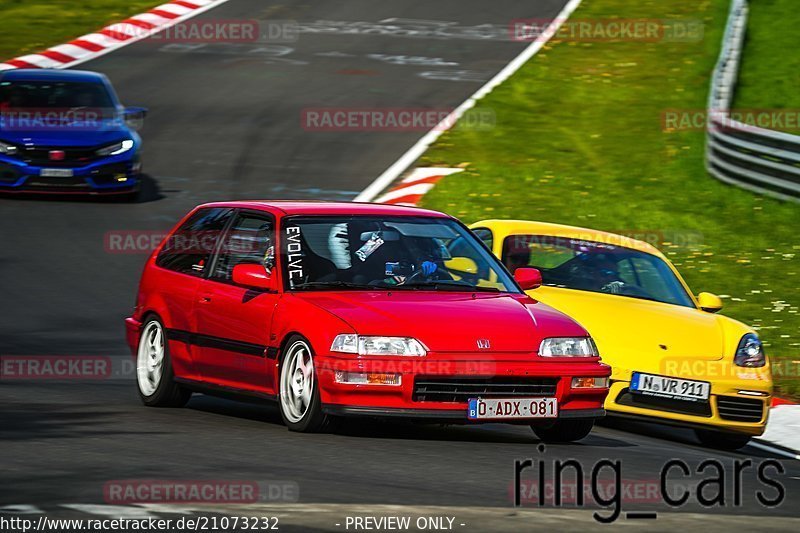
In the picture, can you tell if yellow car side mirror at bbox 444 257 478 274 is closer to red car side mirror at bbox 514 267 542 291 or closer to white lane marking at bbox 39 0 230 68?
red car side mirror at bbox 514 267 542 291

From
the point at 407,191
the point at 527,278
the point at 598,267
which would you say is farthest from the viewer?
the point at 407,191

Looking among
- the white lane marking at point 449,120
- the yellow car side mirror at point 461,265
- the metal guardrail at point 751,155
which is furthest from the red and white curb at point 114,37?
the yellow car side mirror at point 461,265

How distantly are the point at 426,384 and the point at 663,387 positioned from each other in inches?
86.7

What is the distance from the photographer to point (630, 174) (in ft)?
77.8

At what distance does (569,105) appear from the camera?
89.9 ft

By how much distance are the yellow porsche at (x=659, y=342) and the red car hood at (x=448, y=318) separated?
1.19 m

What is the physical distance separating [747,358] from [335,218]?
9.90 ft

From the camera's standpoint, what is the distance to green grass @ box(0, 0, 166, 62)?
3102 cm

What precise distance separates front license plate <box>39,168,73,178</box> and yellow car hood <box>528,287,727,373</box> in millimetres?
9968

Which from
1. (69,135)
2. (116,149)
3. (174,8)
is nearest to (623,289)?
(116,149)

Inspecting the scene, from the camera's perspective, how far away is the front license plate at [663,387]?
34.8ft

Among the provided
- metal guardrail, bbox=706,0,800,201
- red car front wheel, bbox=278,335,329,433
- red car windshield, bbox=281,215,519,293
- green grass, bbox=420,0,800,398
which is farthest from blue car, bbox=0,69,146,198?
red car front wheel, bbox=278,335,329,433

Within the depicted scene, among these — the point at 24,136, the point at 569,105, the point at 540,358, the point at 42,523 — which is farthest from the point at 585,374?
the point at 569,105

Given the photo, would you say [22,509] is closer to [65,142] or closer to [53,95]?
[65,142]
